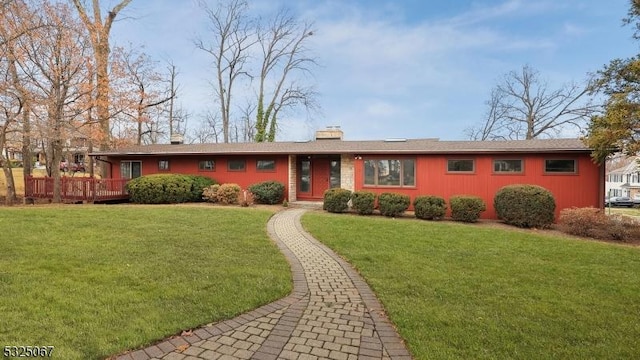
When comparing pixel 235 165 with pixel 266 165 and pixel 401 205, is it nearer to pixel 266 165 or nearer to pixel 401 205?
pixel 266 165

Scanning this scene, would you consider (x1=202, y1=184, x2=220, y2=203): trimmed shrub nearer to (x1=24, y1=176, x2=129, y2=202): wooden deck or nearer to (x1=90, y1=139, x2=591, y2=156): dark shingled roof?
(x1=90, y1=139, x2=591, y2=156): dark shingled roof

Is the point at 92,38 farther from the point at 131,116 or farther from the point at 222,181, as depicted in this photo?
the point at 222,181

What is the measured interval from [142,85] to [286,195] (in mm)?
10696

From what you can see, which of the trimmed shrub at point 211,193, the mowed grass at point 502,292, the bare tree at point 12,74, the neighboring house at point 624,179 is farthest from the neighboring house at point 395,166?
the neighboring house at point 624,179

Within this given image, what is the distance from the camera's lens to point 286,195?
641 inches

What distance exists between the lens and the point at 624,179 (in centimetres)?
5631

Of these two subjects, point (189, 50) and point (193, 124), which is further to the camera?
point (193, 124)

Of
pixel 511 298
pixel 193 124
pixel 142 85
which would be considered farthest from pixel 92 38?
pixel 193 124

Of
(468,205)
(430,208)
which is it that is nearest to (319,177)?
(430,208)

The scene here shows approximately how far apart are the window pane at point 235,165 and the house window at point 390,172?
610cm

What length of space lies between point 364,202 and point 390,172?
2.52 m

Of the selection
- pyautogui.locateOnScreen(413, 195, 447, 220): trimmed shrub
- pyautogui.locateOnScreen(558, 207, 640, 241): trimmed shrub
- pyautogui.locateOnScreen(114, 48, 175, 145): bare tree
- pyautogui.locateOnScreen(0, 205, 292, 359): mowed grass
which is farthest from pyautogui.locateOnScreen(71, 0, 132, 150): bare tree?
pyautogui.locateOnScreen(558, 207, 640, 241): trimmed shrub

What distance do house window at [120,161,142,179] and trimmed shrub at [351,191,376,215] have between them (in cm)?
1193

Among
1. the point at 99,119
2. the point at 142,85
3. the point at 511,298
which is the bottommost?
the point at 511,298
